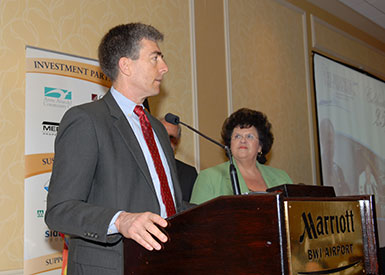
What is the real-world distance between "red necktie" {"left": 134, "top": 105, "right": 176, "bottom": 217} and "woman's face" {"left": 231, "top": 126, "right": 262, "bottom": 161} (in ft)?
4.60

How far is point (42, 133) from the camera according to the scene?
104 inches

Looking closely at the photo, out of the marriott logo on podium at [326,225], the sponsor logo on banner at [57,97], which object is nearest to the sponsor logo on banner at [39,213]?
the sponsor logo on banner at [57,97]

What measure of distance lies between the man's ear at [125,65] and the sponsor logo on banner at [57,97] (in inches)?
39.1

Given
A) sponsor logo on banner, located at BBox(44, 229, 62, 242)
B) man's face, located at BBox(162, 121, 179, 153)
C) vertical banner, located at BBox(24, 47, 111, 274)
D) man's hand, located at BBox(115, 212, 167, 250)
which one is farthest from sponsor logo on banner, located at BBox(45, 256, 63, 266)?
man's hand, located at BBox(115, 212, 167, 250)

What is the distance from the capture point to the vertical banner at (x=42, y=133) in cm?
251

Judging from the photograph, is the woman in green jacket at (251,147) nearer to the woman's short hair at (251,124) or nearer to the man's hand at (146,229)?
the woman's short hair at (251,124)

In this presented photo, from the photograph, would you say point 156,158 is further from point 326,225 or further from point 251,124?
point 251,124

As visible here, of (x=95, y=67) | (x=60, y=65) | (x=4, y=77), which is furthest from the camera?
(x=95, y=67)

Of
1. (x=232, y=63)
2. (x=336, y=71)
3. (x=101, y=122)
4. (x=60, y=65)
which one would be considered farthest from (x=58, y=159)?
(x=336, y=71)

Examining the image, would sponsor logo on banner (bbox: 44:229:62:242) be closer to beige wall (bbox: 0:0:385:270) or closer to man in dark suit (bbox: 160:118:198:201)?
beige wall (bbox: 0:0:385:270)

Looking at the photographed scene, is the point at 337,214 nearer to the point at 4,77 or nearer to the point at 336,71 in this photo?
the point at 4,77

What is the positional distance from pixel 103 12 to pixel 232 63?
158 centimetres

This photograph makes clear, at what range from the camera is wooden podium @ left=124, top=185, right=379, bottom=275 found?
108 centimetres

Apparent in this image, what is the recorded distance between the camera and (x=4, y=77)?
251cm
